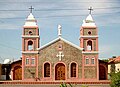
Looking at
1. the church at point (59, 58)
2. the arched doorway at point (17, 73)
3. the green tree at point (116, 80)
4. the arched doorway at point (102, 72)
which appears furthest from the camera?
the arched doorway at point (102, 72)

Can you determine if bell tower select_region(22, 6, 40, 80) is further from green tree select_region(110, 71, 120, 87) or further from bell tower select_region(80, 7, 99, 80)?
green tree select_region(110, 71, 120, 87)

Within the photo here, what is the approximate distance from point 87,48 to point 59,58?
3979 millimetres

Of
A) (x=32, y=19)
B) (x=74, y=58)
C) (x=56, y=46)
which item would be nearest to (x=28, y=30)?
(x=32, y=19)

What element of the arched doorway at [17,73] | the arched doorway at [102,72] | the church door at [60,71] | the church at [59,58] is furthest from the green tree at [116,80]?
the arched doorway at [17,73]

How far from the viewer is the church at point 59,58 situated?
40.0 meters

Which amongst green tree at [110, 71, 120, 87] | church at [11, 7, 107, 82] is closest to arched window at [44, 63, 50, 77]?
church at [11, 7, 107, 82]

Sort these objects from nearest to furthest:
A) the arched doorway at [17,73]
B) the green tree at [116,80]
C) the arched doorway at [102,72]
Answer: the green tree at [116,80] < the arched doorway at [17,73] < the arched doorway at [102,72]

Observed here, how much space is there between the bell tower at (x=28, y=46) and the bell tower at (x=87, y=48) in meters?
6.12

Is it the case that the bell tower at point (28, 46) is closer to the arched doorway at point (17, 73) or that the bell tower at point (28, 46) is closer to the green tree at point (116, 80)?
the arched doorway at point (17, 73)

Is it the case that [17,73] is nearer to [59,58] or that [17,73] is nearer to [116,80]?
[59,58]

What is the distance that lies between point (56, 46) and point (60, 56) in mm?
1404

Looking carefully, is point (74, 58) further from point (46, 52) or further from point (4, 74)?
point (4, 74)

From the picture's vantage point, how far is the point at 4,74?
44.4 m

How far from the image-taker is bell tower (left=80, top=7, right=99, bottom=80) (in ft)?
132
